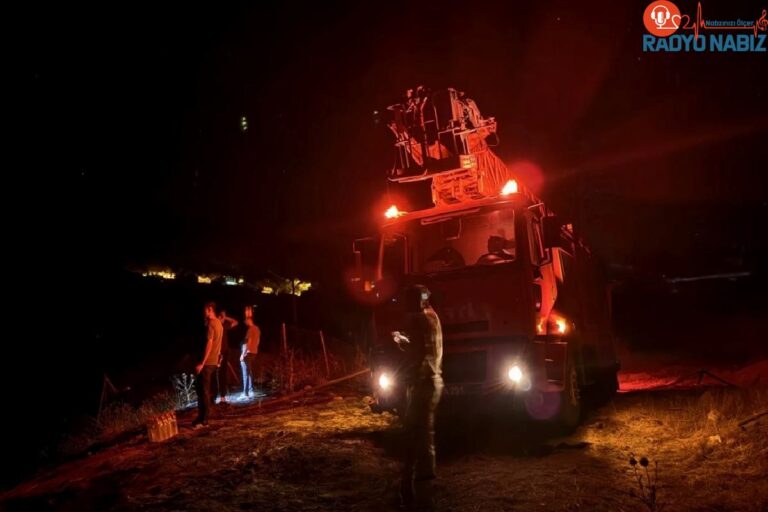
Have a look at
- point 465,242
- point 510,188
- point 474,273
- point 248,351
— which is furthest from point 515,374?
point 248,351

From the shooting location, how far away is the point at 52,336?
19.2 m

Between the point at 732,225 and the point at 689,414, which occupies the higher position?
the point at 732,225

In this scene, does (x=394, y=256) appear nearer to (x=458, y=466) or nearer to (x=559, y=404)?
(x=559, y=404)

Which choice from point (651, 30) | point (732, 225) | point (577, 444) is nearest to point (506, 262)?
point (577, 444)

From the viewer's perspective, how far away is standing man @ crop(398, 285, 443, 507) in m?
5.01

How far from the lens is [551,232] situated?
6.79 metres

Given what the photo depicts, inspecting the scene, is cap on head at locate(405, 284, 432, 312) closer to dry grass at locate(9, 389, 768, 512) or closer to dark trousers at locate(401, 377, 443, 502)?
dark trousers at locate(401, 377, 443, 502)

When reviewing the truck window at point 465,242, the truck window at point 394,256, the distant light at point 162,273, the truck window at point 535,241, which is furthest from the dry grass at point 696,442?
the distant light at point 162,273

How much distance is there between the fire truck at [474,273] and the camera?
6.45m

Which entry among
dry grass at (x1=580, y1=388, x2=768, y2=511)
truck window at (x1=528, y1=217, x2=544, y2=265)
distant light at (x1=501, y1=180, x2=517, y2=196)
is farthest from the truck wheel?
distant light at (x1=501, y1=180, x2=517, y2=196)

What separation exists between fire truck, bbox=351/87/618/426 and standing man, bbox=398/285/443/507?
1.44 metres

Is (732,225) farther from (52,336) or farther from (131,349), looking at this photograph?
→ (52,336)

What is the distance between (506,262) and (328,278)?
27.6m

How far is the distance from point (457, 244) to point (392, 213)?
3.58ft
